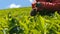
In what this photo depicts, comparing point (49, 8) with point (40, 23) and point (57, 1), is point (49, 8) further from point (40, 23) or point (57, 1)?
point (40, 23)

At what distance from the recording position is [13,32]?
8.15ft

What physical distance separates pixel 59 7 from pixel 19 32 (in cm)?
722

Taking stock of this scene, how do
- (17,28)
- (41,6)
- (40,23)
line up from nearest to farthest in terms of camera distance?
(17,28) → (40,23) → (41,6)

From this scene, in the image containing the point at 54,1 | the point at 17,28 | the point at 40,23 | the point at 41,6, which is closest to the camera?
the point at 17,28

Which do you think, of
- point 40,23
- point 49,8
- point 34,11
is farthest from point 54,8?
point 40,23

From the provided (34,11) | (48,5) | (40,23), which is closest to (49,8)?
(48,5)

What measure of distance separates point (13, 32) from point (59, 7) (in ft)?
23.7

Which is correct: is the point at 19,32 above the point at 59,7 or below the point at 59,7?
above

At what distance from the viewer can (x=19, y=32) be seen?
8.10 feet

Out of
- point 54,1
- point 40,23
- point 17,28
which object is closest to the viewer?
point 17,28

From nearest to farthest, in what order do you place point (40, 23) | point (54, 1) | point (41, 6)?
1. point (40, 23)
2. point (41, 6)
3. point (54, 1)

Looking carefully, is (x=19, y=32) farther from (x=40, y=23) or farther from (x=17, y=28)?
(x=40, y=23)

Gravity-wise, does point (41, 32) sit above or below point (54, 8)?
above

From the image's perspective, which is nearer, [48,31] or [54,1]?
[48,31]
